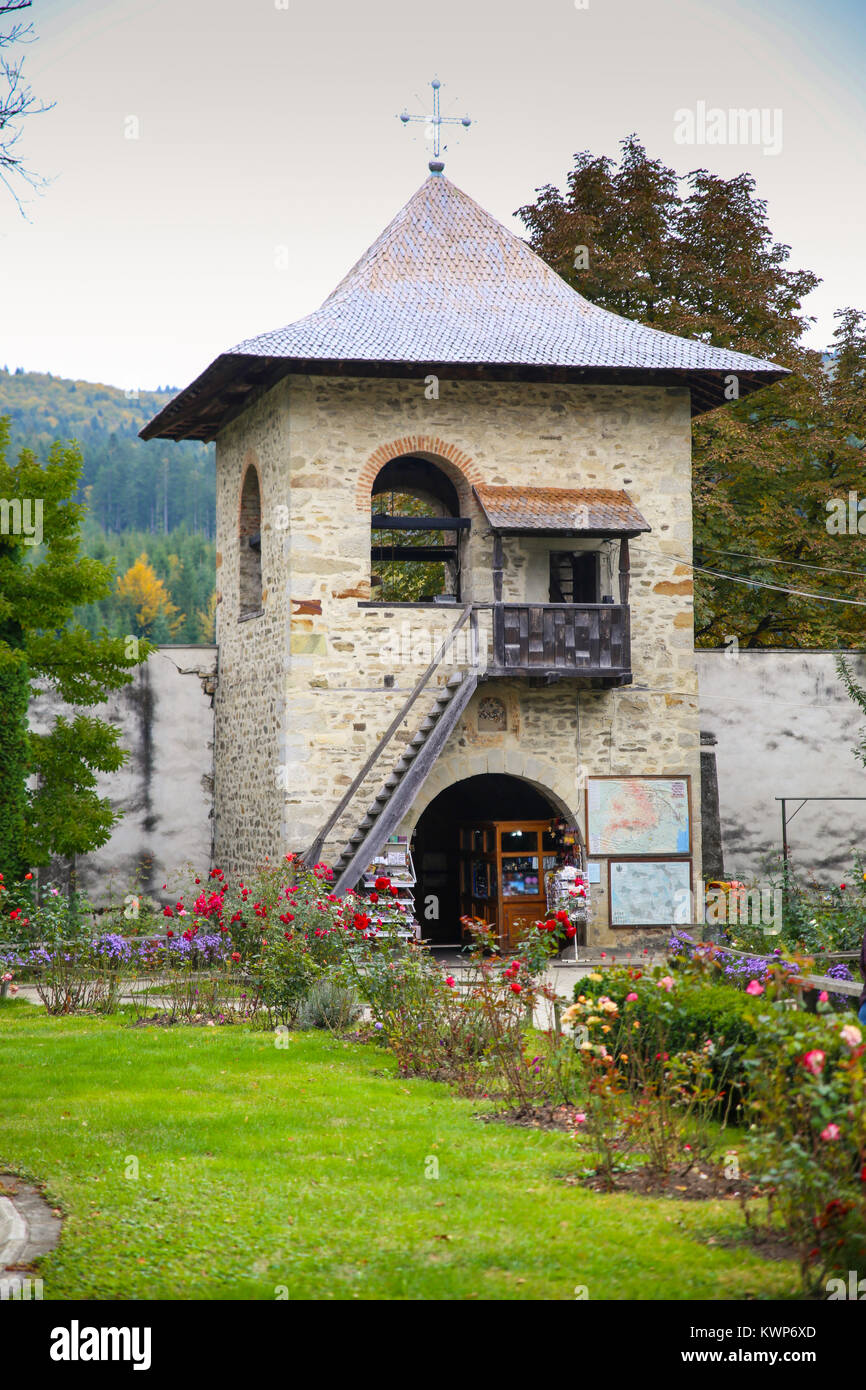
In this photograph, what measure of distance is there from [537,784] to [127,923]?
5.27m

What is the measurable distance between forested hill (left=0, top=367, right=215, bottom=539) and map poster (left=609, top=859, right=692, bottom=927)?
76.6 metres

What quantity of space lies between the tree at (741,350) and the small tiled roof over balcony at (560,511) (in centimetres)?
601

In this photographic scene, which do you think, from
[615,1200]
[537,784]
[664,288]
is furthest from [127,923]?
[664,288]

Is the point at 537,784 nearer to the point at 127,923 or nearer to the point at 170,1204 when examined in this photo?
the point at 127,923

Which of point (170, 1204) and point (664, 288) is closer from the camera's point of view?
point (170, 1204)

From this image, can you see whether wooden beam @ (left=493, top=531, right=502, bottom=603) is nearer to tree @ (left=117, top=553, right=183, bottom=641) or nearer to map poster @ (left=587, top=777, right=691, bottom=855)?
map poster @ (left=587, top=777, right=691, bottom=855)

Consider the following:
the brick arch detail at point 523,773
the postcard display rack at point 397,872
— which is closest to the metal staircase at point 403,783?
the postcard display rack at point 397,872

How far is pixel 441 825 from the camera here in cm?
2006

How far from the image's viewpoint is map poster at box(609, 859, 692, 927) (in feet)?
54.4

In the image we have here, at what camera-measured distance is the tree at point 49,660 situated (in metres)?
14.2

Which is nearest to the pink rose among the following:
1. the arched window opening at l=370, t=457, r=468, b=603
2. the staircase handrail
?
the staircase handrail

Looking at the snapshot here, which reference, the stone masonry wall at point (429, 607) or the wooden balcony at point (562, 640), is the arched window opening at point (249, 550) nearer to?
the stone masonry wall at point (429, 607)

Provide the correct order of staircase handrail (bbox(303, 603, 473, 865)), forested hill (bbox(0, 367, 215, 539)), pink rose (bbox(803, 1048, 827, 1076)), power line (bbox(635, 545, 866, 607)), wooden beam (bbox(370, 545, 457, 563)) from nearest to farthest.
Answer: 1. pink rose (bbox(803, 1048, 827, 1076))
2. staircase handrail (bbox(303, 603, 473, 865))
3. wooden beam (bbox(370, 545, 457, 563))
4. power line (bbox(635, 545, 866, 607))
5. forested hill (bbox(0, 367, 215, 539))

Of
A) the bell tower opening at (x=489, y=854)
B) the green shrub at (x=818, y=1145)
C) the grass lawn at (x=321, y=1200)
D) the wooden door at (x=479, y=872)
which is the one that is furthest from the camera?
the wooden door at (x=479, y=872)
